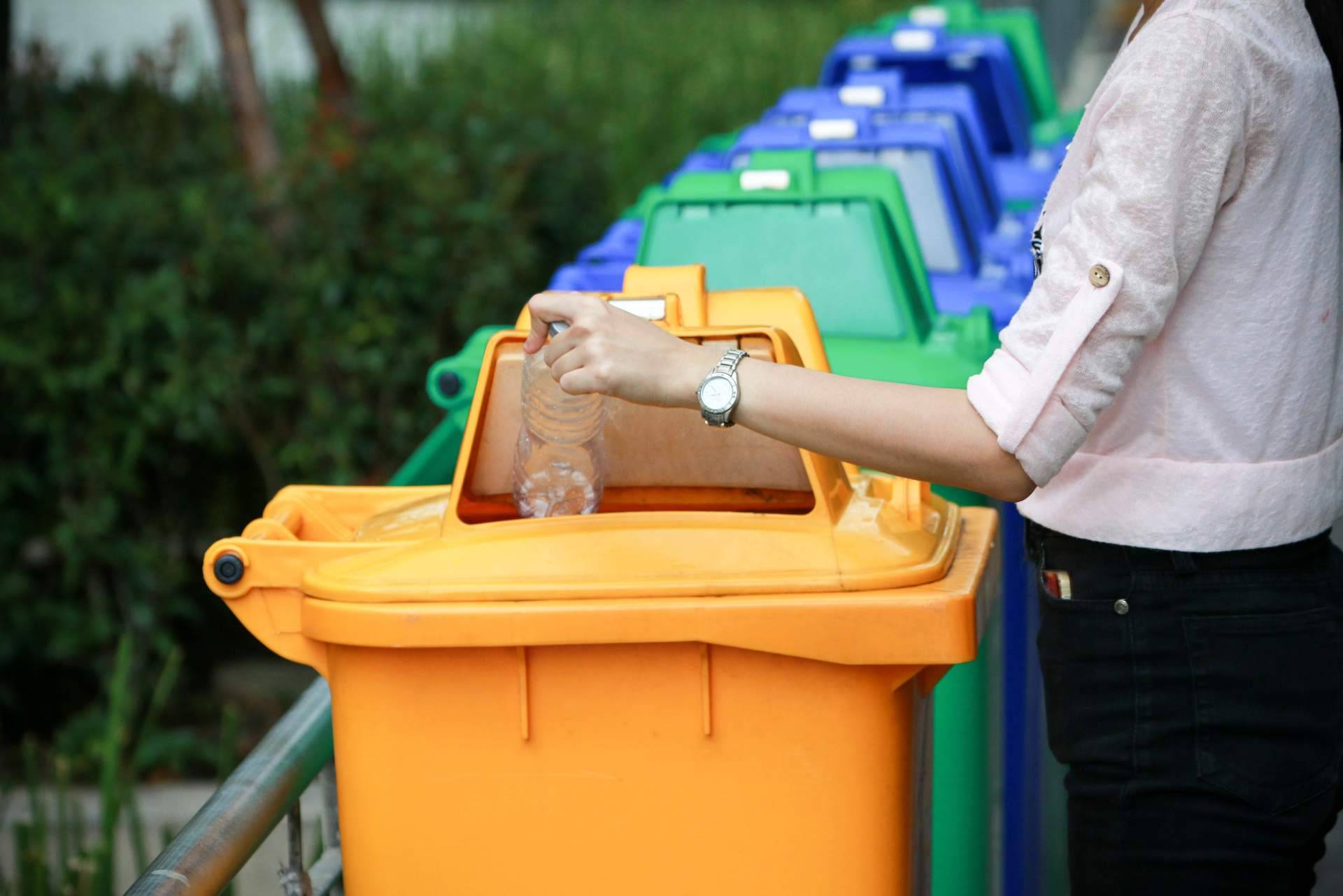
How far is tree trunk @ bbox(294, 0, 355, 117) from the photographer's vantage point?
546cm

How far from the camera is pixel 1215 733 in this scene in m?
1.55

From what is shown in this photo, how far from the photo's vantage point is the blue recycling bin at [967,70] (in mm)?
5559

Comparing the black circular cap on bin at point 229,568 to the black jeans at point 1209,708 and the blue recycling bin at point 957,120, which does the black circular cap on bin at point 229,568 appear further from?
the blue recycling bin at point 957,120

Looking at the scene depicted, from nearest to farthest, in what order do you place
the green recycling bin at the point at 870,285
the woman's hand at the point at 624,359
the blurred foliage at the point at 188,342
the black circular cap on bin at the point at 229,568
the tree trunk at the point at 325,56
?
the woman's hand at the point at 624,359 < the black circular cap on bin at the point at 229,568 < the green recycling bin at the point at 870,285 < the blurred foliage at the point at 188,342 < the tree trunk at the point at 325,56

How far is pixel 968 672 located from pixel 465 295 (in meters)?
2.53

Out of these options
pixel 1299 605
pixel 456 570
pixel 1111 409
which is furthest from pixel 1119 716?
pixel 456 570

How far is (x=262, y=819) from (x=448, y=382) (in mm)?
1248

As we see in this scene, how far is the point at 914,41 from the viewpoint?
18.6 feet

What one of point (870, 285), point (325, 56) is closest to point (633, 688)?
point (870, 285)

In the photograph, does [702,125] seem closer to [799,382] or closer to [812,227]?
[812,227]

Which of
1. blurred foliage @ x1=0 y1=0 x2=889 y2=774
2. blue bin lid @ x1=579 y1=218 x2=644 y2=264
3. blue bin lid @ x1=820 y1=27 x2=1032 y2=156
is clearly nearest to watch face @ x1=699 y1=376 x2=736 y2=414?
blue bin lid @ x1=579 y1=218 x2=644 y2=264

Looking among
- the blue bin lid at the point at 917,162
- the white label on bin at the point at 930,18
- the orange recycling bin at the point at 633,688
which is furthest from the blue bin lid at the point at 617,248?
the white label on bin at the point at 930,18

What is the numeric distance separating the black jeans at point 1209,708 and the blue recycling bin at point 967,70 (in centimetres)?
399

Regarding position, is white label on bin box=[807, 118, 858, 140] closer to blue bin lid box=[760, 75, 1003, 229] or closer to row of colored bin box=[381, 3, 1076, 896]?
row of colored bin box=[381, 3, 1076, 896]
